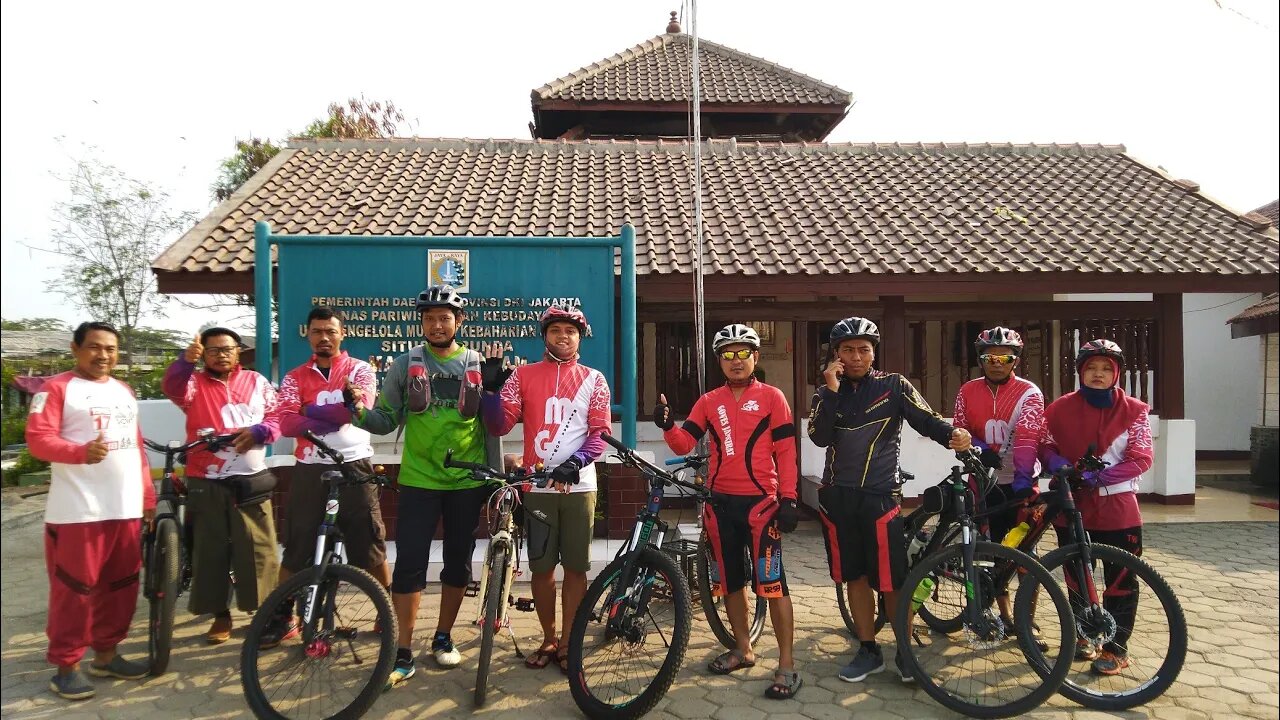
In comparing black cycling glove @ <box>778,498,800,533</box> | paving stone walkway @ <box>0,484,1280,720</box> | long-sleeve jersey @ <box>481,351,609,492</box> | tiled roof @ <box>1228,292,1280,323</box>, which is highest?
tiled roof @ <box>1228,292,1280,323</box>

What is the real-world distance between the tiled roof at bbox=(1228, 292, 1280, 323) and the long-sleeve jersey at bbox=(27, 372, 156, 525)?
12.0m

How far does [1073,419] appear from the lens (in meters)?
3.99

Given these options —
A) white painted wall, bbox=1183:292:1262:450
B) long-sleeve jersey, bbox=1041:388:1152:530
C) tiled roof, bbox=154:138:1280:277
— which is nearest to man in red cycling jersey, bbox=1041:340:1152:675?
long-sleeve jersey, bbox=1041:388:1152:530

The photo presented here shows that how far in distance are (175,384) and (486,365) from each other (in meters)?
1.80

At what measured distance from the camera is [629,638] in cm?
329

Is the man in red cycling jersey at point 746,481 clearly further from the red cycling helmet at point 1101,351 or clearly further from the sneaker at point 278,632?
the sneaker at point 278,632

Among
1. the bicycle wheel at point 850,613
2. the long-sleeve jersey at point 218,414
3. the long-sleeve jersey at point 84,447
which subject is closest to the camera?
the long-sleeve jersey at point 84,447

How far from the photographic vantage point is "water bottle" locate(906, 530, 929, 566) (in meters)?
4.19

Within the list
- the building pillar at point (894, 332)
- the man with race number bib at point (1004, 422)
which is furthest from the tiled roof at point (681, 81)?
the man with race number bib at point (1004, 422)

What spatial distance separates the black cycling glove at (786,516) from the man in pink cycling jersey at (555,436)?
0.93 metres

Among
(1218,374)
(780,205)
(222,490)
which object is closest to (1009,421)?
(222,490)

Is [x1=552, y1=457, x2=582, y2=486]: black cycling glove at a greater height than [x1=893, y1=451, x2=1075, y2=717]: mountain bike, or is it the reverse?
[x1=552, y1=457, x2=582, y2=486]: black cycling glove

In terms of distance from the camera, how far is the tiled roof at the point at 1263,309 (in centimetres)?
956

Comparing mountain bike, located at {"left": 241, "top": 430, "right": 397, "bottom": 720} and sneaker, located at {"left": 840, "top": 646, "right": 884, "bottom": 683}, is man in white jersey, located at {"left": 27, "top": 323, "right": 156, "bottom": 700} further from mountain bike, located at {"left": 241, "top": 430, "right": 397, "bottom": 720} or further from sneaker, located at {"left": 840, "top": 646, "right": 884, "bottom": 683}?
sneaker, located at {"left": 840, "top": 646, "right": 884, "bottom": 683}
